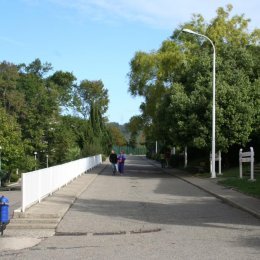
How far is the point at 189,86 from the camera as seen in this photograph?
38.1 m

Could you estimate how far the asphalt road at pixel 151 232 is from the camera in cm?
959

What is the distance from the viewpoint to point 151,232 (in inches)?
478

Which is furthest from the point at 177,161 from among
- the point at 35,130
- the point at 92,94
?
the point at 92,94

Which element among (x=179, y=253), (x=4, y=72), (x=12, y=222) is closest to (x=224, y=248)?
(x=179, y=253)

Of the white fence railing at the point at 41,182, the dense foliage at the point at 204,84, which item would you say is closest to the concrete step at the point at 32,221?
the white fence railing at the point at 41,182

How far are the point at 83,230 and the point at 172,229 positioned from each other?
6.72 feet

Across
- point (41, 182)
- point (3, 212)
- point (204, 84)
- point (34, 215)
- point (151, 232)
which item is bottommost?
point (151, 232)

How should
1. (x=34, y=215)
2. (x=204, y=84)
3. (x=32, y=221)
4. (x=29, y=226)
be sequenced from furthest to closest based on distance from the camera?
(x=204, y=84)
(x=34, y=215)
(x=32, y=221)
(x=29, y=226)

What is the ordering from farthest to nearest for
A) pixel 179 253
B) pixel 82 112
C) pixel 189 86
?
pixel 82 112 → pixel 189 86 → pixel 179 253

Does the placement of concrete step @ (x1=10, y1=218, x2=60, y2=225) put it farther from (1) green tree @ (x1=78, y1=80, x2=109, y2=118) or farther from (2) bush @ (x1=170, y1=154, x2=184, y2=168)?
(1) green tree @ (x1=78, y1=80, x2=109, y2=118)

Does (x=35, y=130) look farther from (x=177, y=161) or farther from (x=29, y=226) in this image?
(x=29, y=226)

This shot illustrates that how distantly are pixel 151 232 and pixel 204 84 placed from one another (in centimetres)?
2573

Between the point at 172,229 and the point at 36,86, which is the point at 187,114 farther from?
the point at 36,86

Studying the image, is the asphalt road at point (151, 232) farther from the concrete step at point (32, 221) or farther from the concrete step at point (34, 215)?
the concrete step at point (34, 215)
